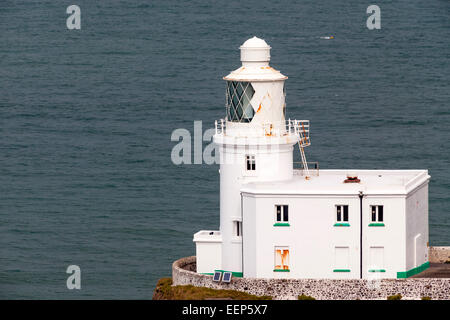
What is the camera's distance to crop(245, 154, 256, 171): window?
58.1m

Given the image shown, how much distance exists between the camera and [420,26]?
143125mm

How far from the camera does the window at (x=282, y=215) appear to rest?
55.9 m

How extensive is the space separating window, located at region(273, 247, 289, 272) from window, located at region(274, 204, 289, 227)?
93cm

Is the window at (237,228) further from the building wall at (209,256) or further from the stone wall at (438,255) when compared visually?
the stone wall at (438,255)

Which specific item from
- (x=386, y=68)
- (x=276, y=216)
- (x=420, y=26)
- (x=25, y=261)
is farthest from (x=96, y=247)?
(x=420, y=26)

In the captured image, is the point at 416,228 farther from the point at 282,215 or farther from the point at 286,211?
the point at 282,215

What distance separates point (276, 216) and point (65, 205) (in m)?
35.7

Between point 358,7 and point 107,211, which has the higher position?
point 358,7

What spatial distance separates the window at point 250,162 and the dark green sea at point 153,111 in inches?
653

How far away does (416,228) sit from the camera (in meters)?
57.3

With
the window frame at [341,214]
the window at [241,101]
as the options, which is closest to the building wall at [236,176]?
the window at [241,101]

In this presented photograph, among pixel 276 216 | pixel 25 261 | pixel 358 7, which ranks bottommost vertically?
pixel 25 261

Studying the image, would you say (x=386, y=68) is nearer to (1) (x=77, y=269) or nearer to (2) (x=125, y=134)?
(2) (x=125, y=134)

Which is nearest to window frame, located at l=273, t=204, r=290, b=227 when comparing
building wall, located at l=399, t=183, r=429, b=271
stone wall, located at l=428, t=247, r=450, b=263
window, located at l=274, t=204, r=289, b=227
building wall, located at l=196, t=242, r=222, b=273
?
window, located at l=274, t=204, r=289, b=227
